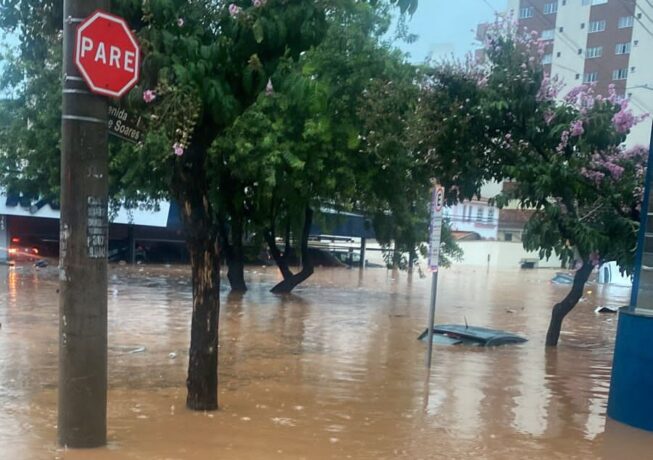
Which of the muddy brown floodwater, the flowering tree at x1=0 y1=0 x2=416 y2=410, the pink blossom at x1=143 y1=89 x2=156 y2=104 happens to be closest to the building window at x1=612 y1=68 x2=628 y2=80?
the muddy brown floodwater

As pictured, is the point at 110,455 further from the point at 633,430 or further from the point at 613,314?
the point at 613,314

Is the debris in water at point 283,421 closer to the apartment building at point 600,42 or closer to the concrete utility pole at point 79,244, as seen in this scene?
the concrete utility pole at point 79,244

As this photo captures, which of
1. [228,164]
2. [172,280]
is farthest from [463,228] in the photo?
[228,164]

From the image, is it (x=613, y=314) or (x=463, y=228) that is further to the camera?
(x=463, y=228)

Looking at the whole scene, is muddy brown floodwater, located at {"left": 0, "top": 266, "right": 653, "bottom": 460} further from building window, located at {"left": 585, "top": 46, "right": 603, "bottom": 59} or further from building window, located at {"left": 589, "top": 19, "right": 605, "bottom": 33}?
building window, located at {"left": 585, "top": 46, "right": 603, "bottom": 59}

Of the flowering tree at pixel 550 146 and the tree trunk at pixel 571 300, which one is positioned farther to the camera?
the tree trunk at pixel 571 300

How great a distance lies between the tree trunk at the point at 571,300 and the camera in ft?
42.5

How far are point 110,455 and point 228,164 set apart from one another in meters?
12.3

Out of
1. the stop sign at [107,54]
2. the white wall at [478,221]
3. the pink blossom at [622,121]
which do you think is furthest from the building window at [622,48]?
the stop sign at [107,54]

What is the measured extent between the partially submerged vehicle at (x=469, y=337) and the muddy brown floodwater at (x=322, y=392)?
1.01 feet

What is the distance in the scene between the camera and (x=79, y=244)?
5230mm

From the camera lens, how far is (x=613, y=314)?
23625 mm

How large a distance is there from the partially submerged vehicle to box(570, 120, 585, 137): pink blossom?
4.84 m

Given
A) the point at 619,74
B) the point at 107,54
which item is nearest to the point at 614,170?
the point at 107,54
